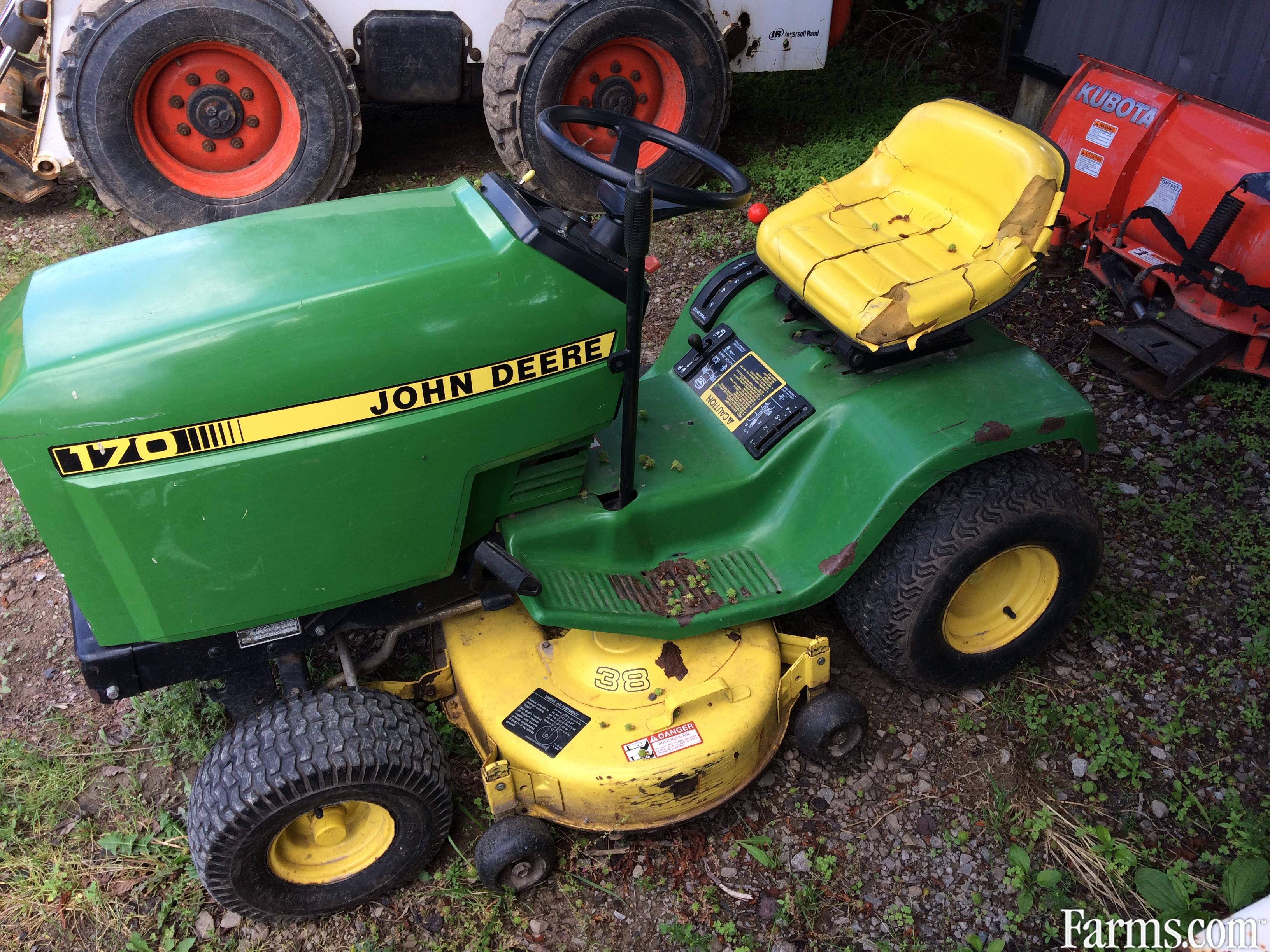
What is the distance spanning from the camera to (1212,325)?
3711mm

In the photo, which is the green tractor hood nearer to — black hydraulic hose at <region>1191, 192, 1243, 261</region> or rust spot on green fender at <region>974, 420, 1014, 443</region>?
rust spot on green fender at <region>974, 420, 1014, 443</region>

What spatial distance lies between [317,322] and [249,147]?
312cm

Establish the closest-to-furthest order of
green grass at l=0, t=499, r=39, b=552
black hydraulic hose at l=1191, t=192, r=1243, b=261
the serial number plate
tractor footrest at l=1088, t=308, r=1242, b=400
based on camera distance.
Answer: the serial number plate, green grass at l=0, t=499, r=39, b=552, black hydraulic hose at l=1191, t=192, r=1243, b=261, tractor footrest at l=1088, t=308, r=1242, b=400

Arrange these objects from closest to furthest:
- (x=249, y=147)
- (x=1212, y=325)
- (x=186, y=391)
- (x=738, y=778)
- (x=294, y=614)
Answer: (x=186, y=391) < (x=294, y=614) < (x=738, y=778) < (x=1212, y=325) < (x=249, y=147)

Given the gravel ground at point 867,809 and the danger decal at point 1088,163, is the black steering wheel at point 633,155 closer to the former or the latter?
the gravel ground at point 867,809

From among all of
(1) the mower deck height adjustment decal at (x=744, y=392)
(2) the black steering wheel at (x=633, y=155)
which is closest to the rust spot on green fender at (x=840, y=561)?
(1) the mower deck height adjustment decal at (x=744, y=392)

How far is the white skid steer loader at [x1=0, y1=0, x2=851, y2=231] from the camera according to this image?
420 centimetres

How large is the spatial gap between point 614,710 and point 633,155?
4.15 feet

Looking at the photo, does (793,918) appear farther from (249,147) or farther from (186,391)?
(249,147)

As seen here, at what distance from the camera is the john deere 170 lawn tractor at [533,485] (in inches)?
74.4

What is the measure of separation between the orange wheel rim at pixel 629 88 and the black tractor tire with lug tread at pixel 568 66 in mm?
49

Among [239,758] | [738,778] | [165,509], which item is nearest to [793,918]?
[738,778]

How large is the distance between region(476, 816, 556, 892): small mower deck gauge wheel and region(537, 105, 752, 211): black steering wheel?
1.44 m

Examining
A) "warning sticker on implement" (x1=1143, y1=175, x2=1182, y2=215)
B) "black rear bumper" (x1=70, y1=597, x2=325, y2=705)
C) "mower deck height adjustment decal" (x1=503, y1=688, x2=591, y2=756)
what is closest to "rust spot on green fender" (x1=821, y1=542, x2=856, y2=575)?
"mower deck height adjustment decal" (x1=503, y1=688, x2=591, y2=756)
